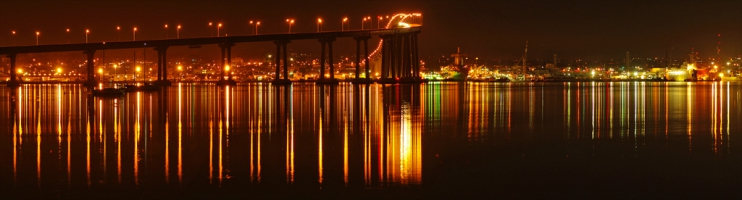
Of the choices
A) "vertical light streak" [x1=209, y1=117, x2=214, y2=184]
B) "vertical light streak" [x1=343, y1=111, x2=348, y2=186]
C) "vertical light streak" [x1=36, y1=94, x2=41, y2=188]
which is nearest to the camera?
"vertical light streak" [x1=36, y1=94, x2=41, y2=188]

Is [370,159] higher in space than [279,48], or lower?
lower

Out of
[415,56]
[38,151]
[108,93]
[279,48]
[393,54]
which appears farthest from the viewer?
[415,56]

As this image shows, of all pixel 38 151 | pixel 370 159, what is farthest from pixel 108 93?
pixel 370 159

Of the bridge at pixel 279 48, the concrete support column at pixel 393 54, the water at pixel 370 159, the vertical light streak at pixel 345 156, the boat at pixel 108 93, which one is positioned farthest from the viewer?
the concrete support column at pixel 393 54

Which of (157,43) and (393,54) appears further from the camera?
(393,54)

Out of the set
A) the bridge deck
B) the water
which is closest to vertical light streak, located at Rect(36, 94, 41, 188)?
the water

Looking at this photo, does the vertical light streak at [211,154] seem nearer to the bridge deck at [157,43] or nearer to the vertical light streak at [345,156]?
the vertical light streak at [345,156]

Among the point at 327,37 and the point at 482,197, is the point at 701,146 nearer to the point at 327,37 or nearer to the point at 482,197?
the point at 482,197

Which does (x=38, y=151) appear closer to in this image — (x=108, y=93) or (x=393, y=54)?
(x=108, y=93)

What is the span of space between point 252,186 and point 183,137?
353 inches

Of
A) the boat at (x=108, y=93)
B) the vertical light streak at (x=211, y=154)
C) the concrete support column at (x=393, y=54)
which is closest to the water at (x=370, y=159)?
the vertical light streak at (x=211, y=154)

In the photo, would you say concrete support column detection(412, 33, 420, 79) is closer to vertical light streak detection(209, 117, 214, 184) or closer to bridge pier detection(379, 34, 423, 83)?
bridge pier detection(379, 34, 423, 83)

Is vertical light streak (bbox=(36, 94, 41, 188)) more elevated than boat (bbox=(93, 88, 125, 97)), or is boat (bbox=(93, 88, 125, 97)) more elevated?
boat (bbox=(93, 88, 125, 97))

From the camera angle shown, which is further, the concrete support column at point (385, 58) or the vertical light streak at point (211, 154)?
the concrete support column at point (385, 58)
